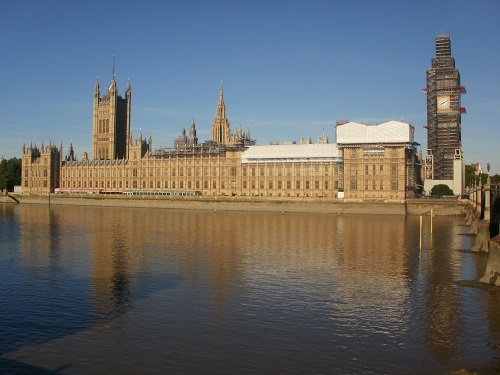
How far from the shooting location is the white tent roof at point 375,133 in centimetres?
12062

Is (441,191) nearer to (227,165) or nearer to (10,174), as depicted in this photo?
(227,165)

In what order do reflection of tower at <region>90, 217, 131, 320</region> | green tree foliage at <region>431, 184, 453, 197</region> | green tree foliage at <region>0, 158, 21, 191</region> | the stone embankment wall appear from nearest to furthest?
1. reflection of tower at <region>90, 217, 131, 320</region>
2. the stone embankment wall
3. green tree foliage at <region>431, 184, 453, 197</region>
4. green tree foliage at <region>0, 158, 21, 191</region>

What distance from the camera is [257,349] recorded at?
2167cm

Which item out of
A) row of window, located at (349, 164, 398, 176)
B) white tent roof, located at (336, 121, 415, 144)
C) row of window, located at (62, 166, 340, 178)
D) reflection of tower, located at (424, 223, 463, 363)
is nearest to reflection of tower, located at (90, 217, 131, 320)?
reflection of tower, located at (424, 223, 463, 363)

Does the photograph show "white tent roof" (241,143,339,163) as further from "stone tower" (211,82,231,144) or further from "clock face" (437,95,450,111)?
"clock face" (437,95,450,111)

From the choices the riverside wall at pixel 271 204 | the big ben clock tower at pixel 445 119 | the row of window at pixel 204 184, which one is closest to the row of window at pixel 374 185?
the row of window at pixel 204 184

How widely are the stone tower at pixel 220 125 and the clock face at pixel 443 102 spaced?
69.4m

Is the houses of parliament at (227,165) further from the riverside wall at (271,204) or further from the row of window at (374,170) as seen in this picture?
the riverside wall at (271,204)

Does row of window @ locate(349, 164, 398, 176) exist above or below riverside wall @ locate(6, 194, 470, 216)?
above

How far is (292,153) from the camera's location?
445ft

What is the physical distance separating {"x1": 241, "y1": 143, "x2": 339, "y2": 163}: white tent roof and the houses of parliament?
0.25 meters

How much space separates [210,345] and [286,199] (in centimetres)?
9822

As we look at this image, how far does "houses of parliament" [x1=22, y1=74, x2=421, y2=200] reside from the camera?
12119 centimetres

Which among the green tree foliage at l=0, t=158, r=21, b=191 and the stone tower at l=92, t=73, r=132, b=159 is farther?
the stone tower at l=92, t=73, r=132, b=159
